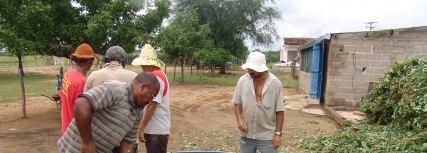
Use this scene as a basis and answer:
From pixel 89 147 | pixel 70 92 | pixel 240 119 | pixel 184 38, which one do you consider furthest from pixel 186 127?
pixel 184 38

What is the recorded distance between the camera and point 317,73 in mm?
12383

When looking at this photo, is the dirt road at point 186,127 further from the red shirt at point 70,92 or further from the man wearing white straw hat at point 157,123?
the red shirt at point 70,92

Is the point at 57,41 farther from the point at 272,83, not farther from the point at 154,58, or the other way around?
the point at 272,83

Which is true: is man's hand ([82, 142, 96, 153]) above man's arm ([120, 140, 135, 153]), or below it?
above

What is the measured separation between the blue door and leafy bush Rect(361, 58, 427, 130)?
3.26 metres

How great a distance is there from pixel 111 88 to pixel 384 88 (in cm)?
692

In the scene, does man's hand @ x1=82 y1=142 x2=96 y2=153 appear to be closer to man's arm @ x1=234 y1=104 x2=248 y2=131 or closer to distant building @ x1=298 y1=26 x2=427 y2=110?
man's arm @ x1=234 y1=104 x2=248 y2=131

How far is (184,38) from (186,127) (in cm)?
1250

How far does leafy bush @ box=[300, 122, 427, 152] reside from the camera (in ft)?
17.9

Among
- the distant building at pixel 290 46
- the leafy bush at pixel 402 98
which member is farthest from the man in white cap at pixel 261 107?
the distant building at pixel 290 46

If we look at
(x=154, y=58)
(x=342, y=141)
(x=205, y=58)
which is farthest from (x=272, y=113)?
(x=205, y=58)

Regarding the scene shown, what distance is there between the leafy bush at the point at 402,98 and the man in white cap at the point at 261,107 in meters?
2.51

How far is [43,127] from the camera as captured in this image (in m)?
8.38

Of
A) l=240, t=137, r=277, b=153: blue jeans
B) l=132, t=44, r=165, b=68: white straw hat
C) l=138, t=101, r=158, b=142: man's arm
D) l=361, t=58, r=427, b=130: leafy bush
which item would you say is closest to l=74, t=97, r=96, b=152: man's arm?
l=138, t=101, r=158, b=142: man's arm
